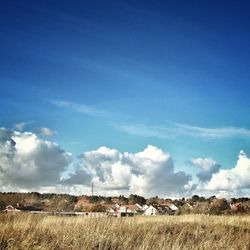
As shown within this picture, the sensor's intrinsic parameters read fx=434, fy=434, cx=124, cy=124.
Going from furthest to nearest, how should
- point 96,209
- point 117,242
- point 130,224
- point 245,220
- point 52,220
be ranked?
point 96,209
point 245,220
point 130,224
point 52,220
point 117,242

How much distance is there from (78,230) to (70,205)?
65318 mm

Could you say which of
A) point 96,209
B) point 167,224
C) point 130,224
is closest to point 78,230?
point 130,224

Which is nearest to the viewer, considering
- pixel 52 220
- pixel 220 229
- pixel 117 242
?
pixel 117 242

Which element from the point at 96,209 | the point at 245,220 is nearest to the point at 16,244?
the point at 245,220

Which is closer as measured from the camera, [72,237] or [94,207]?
[72,237]

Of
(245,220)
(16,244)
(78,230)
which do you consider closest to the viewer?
(16,244)

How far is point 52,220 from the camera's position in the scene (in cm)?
1444

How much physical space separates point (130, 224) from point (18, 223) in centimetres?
538

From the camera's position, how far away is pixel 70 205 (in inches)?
3004

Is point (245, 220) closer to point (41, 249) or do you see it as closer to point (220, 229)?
point (220, 229)

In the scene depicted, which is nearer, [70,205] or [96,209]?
[96,209]

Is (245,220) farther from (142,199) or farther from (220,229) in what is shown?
(142,199)

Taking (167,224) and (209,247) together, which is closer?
(209,247)

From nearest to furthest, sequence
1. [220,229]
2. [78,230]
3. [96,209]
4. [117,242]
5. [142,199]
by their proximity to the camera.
Result: [117,242], [78,230], [220,229], [96,209], [142,199]
